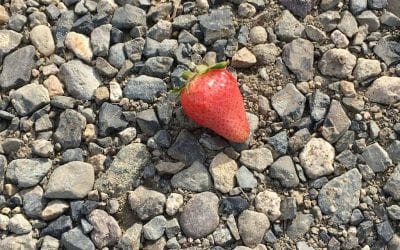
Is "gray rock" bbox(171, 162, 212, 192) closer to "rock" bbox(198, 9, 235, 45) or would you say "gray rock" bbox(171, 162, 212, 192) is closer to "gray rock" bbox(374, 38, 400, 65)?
"rock" bbox(198, 9, 235, 45)

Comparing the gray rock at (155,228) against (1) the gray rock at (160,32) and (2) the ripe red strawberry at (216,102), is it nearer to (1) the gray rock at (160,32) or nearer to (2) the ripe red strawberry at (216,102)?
(2) the ripe red strawberry at (216,102)

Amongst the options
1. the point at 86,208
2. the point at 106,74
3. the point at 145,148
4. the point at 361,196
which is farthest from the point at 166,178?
the point at 361,196

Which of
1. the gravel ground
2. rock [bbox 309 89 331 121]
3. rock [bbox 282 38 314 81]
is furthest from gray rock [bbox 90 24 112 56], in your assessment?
rock [bbox 309 89 331 121]

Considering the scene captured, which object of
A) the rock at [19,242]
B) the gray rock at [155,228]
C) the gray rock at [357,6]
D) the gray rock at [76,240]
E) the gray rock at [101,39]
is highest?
the gray rock at [357,6]

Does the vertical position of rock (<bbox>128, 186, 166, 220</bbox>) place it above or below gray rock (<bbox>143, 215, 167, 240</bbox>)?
above

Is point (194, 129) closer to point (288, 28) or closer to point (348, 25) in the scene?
point (288, 28)

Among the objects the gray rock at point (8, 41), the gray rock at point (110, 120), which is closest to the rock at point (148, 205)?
the gray rock at point (110, 120)

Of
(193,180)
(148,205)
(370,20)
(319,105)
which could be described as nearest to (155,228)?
(148,205)
